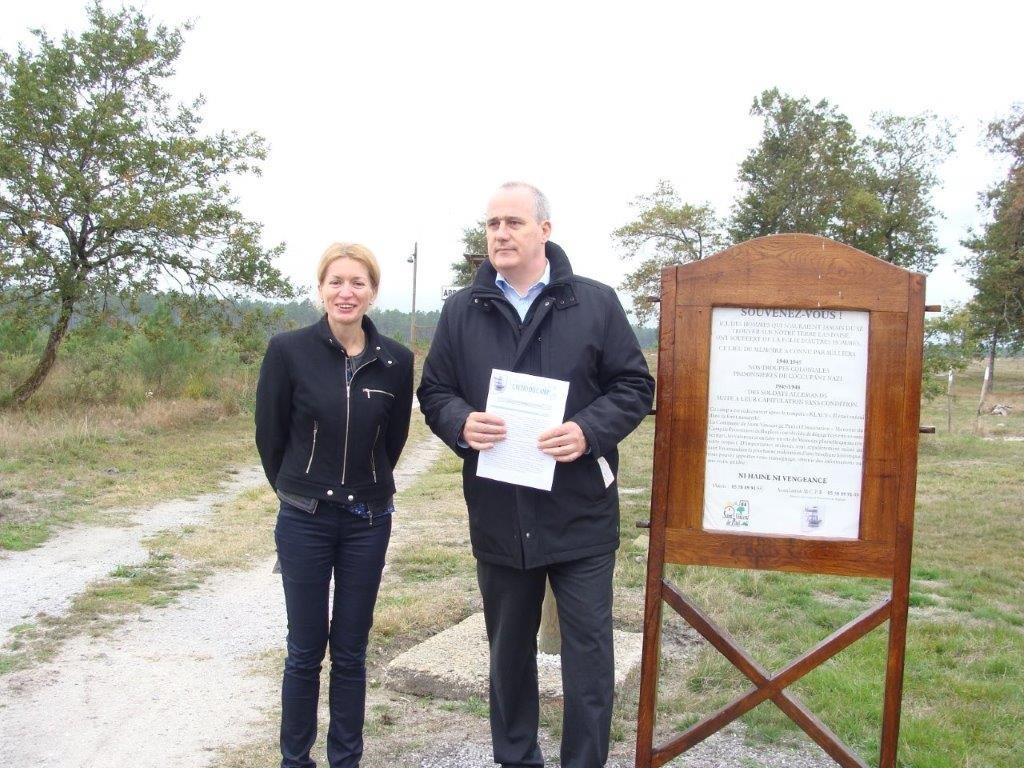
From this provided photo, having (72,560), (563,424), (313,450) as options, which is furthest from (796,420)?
(72,560)

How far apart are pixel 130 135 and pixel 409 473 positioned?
780 centimetres

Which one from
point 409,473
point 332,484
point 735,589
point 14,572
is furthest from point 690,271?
point 409,473

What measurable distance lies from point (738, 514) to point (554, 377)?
2.52 feet

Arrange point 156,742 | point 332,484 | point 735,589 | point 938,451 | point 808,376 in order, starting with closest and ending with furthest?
point 808,376, point 332,484, point 156,742, point 735,589, point 938,451

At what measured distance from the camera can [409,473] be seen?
13.6 m

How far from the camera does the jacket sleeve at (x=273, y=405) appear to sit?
332 cm

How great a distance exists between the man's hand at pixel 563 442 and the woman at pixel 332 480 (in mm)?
712

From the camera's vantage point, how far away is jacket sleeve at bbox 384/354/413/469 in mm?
3502

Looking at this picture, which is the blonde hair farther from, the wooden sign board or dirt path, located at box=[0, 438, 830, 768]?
dirt path, located at box=[0, 438, 830, 768]

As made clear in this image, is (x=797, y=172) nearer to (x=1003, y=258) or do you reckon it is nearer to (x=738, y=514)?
(x=1003, y=258)

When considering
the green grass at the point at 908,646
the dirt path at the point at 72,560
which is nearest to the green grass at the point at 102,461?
the dirt path at the point at 72,560

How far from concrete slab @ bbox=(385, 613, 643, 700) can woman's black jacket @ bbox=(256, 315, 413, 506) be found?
1.41m

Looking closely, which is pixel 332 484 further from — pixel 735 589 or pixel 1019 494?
pixel 1019 494

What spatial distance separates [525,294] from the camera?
10.7 feet
